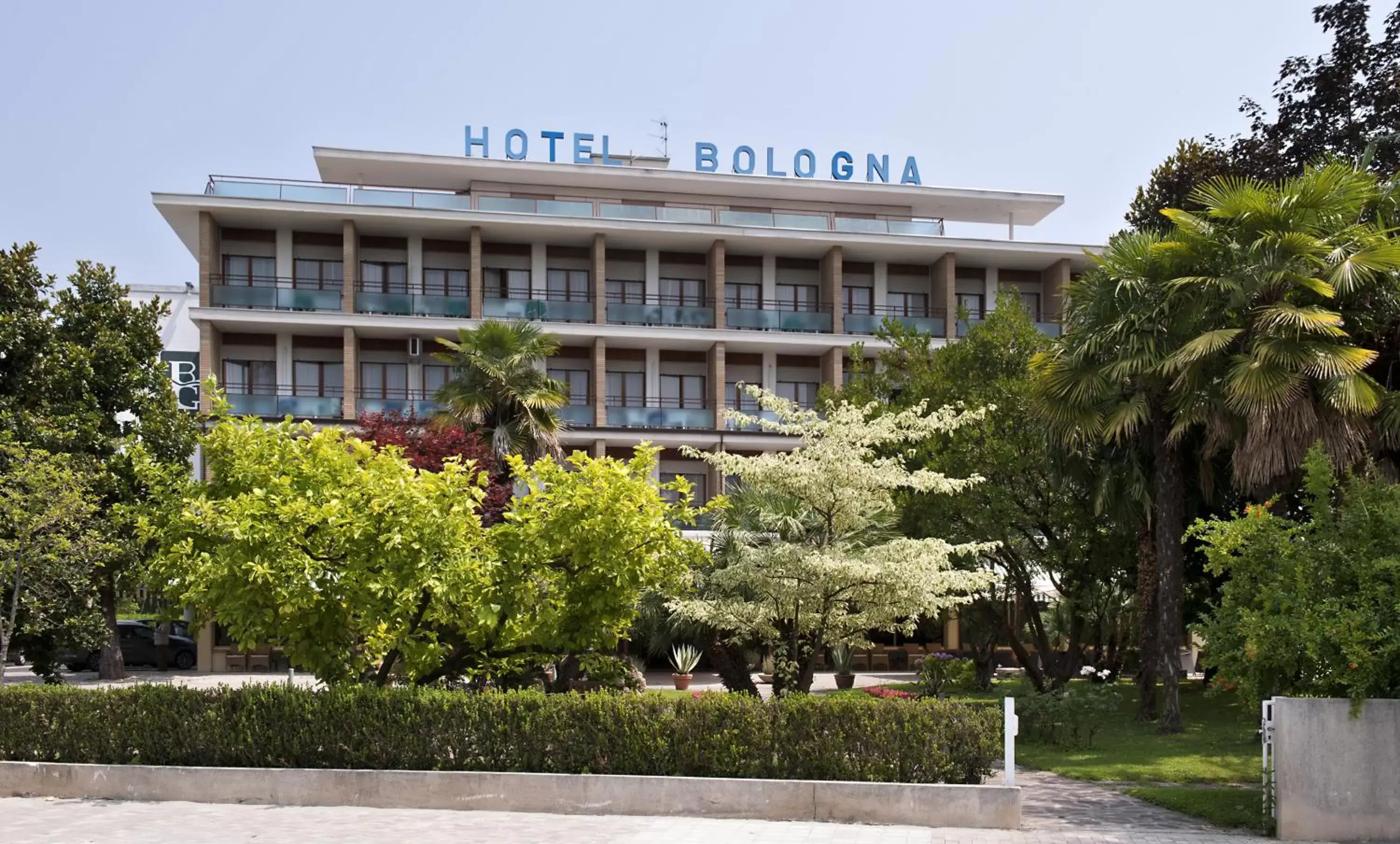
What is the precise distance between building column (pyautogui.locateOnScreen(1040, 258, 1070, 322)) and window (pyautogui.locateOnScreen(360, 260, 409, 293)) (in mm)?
23720

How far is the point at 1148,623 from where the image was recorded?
74.2ft

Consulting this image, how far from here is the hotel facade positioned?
1670 inches

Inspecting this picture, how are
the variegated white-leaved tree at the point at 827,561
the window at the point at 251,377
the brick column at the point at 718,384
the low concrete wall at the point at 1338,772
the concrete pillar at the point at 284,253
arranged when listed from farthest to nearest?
the brick column at the point at 718,384
the concrete pillar at the point at 284,253
the window at the point at 251,377
the variegated white-leaved tree at the point at 827,561
the low concrete wall at the point at 1338,772

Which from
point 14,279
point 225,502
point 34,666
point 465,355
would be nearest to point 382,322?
point 465,355

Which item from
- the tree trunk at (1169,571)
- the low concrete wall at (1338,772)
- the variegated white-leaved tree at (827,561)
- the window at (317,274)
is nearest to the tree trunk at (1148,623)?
the tree trunk at (1169,571)

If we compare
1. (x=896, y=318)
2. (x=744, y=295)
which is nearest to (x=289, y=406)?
(x=744, y=295)

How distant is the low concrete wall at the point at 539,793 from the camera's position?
42.1 ft

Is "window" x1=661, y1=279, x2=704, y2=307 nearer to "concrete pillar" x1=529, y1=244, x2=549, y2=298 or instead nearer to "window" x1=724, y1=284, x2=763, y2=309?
"window" x1=724, y1=284, x2=763, y2=309

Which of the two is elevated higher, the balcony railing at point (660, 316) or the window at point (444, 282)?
the window at point (444, 282)

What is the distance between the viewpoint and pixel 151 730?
14438 mm

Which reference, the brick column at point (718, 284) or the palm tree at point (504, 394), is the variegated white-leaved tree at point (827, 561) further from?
the brick column at point (718, 284)

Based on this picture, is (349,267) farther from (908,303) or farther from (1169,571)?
(1169,571)

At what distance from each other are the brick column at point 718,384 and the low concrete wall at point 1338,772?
105ft

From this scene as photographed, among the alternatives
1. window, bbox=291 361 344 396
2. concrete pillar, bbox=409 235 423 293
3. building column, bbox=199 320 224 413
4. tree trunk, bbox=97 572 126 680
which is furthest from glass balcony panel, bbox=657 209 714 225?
tree trunk, bbox=97 572 126 680
